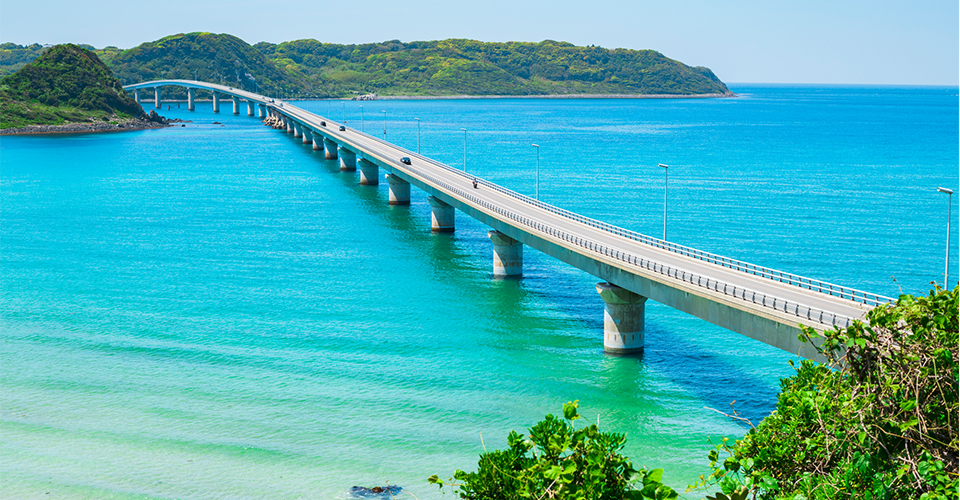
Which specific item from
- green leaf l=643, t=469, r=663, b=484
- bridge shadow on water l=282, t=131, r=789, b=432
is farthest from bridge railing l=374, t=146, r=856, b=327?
green leaf l=643, t=469, r=663, b=484

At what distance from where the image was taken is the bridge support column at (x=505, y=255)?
7312 centimetres

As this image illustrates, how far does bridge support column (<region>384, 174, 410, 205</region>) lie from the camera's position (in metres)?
117

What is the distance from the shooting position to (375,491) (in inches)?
1398

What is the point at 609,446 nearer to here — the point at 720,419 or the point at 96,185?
the point at 720,419

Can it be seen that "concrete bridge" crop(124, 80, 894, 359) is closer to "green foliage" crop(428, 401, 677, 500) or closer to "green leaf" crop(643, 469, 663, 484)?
"green foliage" crop(428, 401, 677, 500)

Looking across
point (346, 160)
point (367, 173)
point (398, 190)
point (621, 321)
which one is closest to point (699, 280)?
point (621, 321)

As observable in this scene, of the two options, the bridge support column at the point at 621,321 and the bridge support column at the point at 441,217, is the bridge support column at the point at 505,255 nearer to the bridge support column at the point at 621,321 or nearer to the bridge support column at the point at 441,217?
the bridge support column at the point at 621,321

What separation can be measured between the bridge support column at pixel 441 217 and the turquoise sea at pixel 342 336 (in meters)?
1.40

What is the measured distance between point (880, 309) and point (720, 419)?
2500 cm

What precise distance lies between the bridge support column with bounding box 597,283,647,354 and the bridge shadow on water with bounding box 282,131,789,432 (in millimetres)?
649

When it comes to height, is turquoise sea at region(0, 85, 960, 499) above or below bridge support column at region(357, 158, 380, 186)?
below

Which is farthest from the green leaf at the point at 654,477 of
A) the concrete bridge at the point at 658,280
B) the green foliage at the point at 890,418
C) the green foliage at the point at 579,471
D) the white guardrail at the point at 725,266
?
the concrete bridge at the point at 658,280

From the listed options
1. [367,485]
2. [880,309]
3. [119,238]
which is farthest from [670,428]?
[119,238]

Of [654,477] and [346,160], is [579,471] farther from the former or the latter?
[346,160]
